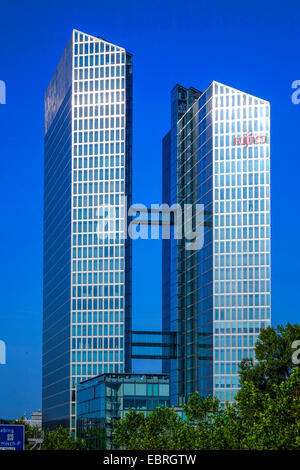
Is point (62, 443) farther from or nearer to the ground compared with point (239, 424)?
nearer to the ground

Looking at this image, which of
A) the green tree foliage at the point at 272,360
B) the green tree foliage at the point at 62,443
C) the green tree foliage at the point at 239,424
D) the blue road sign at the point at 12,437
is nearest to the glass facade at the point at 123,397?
the green tree foliage at the point at 62,443

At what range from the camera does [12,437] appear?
82.5 meters

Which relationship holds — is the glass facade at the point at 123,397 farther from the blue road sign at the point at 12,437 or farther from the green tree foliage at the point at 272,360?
the blue road sign at the point at 12,437

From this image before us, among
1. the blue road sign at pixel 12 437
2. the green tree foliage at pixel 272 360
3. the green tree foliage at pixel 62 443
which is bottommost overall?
the green tree foliage at pixel 62 443

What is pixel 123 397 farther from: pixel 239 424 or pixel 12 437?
pixel 239 424

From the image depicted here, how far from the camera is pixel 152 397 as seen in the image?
153750 mm

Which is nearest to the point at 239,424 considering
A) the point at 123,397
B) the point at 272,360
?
the point at 272,360

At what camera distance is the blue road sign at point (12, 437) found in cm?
8250

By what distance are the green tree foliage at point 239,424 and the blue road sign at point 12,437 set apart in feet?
45.5

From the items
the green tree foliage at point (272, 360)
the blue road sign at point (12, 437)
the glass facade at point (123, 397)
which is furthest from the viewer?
the glass facade at point (123, 397)

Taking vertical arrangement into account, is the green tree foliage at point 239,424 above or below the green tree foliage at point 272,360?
below

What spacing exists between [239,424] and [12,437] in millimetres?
21073
